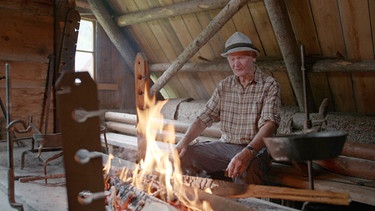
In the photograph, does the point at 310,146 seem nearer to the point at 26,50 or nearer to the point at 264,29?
the point at 264,29

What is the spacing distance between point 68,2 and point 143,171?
78.0 inches

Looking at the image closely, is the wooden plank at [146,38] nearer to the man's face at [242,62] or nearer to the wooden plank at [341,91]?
the man's face at [242,62]

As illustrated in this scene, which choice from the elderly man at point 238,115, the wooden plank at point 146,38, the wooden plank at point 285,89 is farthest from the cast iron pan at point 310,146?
the wooden plank at point 146,38

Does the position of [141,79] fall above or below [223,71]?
below

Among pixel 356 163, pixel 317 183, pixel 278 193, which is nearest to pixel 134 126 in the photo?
pixel 317 183

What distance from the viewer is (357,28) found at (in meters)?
3.12

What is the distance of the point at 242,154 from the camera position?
8.00 ft

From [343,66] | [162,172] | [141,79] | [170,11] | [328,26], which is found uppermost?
[170,11]

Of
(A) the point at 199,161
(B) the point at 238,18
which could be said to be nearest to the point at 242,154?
(A) the point at 199,161

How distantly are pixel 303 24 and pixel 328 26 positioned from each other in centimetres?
25

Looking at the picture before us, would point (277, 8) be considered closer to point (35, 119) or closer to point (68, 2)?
point (68, 2)

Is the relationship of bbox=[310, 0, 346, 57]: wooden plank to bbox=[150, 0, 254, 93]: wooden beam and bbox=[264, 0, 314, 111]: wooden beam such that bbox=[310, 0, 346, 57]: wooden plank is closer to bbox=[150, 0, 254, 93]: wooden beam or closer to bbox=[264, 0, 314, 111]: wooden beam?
bbox=[264, 0, 314, 111]: wooden beam

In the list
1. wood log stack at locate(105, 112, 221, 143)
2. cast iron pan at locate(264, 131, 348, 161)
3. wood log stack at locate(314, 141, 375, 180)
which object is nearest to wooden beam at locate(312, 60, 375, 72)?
wood log stack at locate(314, 141, 375, 180)

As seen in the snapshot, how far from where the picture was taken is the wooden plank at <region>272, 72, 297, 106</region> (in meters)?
4.07
